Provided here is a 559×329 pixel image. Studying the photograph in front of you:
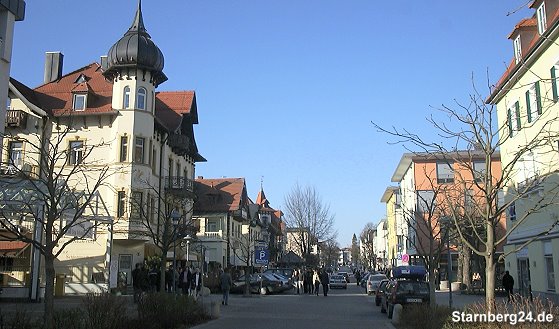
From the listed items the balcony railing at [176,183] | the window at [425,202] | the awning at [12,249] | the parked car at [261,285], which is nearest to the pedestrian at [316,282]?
the parked car at [261,285]

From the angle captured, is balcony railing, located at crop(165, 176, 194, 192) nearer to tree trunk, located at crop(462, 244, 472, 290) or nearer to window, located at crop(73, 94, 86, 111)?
window, located at crop(73, 94, 86, 111)

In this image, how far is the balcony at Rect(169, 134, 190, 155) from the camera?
43.5m

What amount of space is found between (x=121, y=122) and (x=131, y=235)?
24.4 ft

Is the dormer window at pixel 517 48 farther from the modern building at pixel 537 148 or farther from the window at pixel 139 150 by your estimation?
the window at pixel 139 150

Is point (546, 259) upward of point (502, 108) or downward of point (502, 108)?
downward

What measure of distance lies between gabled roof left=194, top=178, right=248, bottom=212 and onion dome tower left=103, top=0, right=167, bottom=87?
75.6 ft

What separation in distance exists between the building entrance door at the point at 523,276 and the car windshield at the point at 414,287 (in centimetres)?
1088

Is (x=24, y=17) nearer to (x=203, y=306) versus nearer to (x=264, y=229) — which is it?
(x=203, y=306)

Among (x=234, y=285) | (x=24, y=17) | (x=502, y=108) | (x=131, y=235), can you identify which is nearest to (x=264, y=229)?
(x=234, y=285)

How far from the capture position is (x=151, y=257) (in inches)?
1481

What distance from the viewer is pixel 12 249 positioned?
28.7 meters

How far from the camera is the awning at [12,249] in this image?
28250mm

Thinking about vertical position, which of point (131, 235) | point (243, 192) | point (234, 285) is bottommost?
point (234, 285)

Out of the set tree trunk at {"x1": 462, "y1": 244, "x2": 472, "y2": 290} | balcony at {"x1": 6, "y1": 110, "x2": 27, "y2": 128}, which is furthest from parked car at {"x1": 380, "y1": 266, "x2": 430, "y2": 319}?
balcony at {"x1": 6, "y1": 110, "x2": 27, "y2": 128}
